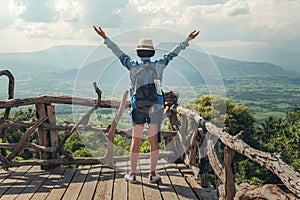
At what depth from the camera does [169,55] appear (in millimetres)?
4004

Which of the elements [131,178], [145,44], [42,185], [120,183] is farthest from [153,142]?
[42,185]

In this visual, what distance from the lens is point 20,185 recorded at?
4.36m

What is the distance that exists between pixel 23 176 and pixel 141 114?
194cm

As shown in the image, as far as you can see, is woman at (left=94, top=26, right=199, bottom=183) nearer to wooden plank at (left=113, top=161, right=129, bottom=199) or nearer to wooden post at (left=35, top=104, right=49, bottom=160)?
wooden plank at (left=113, top=161, right=129, bottom=199)

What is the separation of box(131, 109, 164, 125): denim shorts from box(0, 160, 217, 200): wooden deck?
31.4 inches

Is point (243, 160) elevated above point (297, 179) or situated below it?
below

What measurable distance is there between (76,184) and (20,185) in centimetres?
71

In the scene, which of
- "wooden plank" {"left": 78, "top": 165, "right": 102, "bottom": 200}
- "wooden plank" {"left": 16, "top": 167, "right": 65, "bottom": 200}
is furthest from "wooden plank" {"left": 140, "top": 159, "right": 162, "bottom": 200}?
"wooden plank" {"left": 16, "top": 167, "right": 65, "bottom": 200}

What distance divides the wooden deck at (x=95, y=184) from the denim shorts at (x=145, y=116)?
798 millimetres

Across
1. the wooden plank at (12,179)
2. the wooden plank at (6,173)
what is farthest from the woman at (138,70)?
the wooden plank at (6,173)

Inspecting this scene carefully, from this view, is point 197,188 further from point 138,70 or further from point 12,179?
point 12,179

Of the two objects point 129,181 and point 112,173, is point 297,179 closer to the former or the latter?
point 129,181

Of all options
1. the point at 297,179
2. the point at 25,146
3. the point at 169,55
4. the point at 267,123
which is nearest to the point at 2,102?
the point at 25,146

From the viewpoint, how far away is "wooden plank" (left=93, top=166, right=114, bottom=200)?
3945 millimetres
